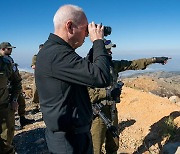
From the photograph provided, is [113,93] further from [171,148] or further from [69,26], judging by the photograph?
[69,26]

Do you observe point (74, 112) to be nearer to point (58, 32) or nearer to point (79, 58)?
point (79, 58)

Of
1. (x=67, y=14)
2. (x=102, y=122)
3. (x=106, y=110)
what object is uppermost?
(x=67, y=14)

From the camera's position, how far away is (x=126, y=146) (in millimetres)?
6863

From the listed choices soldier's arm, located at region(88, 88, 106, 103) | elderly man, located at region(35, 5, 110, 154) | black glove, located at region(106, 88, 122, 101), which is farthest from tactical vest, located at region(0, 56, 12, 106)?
elderly man, located at region(35, 5, 110, 154)

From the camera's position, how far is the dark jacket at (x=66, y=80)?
252 centimetres

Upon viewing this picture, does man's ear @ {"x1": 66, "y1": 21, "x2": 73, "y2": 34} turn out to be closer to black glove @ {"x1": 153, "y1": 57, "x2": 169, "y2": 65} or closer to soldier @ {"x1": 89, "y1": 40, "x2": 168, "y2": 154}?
soldier @ {"x1": 89, "y1": 40, "x2": 168, "y2": 154}

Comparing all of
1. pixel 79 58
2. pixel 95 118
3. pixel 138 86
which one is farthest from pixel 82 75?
pixel 138 86

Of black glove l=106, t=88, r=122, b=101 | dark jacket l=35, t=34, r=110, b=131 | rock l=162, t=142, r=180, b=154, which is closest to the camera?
dark jacket l=35, t=34, r=110, b=131

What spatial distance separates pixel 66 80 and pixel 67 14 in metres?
0.54

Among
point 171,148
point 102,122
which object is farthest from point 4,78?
point 171,148

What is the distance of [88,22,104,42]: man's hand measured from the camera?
269 centimetres

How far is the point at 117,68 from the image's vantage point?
18.4 feet

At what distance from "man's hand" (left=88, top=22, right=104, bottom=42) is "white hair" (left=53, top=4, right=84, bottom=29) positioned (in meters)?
0.12

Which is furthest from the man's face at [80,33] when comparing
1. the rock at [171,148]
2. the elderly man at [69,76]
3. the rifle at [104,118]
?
the rock at [171,148]
